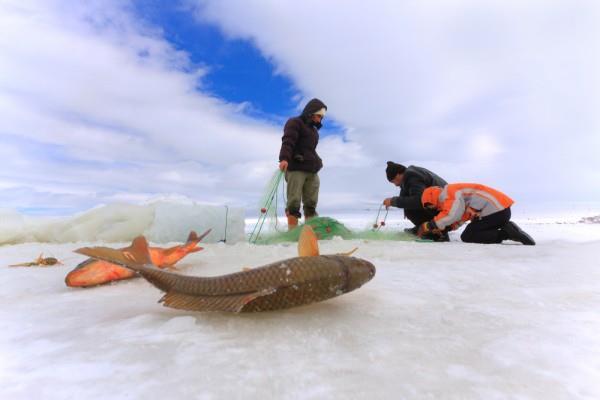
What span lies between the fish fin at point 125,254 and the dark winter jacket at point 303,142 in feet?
20.5

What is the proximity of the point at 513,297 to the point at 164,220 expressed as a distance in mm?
6059

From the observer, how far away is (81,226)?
6738 millimetres

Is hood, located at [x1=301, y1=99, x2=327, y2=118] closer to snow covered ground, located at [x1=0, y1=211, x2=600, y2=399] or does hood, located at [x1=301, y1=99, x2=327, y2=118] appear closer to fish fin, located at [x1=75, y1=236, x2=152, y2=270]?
snow covered ground, located at [x1=0, y1=211, x2=600, y2=399]

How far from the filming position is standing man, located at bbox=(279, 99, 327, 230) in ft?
27.5

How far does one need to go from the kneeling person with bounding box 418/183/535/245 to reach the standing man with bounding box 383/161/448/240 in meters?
0.71

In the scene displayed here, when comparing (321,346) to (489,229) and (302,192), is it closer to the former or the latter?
(489,229)

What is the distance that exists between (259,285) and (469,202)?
6.14 metres

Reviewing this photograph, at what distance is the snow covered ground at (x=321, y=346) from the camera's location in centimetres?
108

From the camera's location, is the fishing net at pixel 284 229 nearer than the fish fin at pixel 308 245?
No

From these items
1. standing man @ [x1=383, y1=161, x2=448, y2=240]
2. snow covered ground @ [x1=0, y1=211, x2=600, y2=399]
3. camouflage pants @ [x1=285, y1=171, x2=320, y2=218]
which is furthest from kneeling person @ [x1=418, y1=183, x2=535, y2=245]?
snow covered ground @ [x1=0, y1=211, x2=600, y2=399]

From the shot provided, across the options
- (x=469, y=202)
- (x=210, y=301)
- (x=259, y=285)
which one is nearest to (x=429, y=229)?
(x=469, y=202)

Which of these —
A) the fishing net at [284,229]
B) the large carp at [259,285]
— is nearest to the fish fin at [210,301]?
the large carp at [259,285]

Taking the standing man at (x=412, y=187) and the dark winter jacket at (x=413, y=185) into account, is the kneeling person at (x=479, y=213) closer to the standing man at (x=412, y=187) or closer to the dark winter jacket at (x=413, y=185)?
the standing man at (x=412, y=187)

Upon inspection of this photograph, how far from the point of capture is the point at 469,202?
6.77 m
